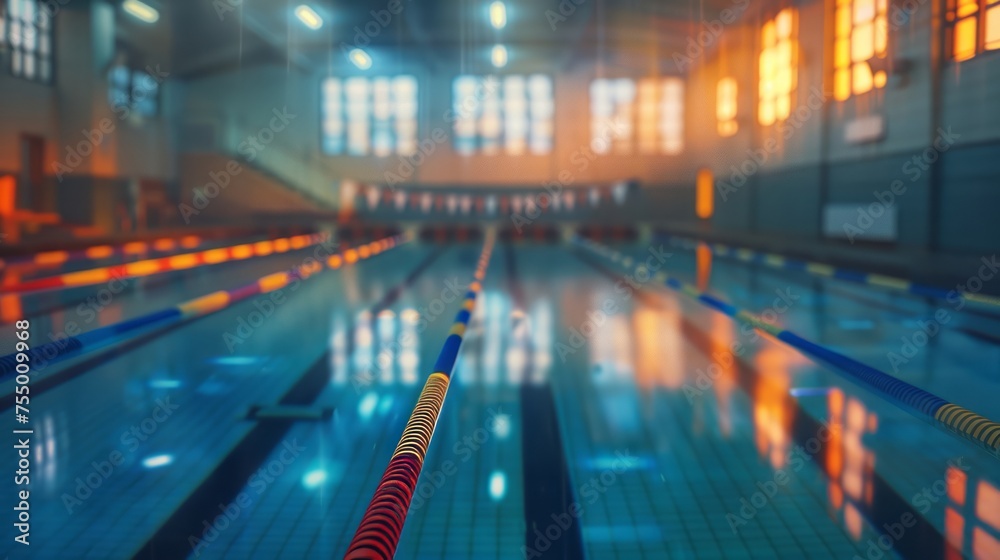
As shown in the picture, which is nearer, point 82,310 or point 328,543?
point 328,543

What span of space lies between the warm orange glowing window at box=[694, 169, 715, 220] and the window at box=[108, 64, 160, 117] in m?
13.6

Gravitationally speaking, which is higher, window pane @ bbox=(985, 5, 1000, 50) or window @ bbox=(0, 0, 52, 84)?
window @ bbox=(0, 0, 52, 84)

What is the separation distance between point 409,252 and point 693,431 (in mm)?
11983

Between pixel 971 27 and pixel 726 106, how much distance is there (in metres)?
9.86

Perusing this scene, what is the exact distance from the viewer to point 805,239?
42.8 ft

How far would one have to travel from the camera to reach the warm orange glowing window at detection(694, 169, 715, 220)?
21688 millimetres

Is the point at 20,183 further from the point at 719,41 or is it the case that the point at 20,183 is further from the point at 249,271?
the point at 719,41

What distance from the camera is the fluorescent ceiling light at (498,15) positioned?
1530 cm

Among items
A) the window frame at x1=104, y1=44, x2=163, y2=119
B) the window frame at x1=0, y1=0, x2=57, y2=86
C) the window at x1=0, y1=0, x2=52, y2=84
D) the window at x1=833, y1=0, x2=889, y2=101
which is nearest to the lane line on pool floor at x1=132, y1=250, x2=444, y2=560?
the window at x1=833, y1=0, x2=889, y2=101

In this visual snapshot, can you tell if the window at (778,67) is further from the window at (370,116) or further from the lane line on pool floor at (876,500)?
the lane line on pool floor at (876,500)

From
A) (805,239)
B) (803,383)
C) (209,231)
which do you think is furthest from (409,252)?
(803,383)

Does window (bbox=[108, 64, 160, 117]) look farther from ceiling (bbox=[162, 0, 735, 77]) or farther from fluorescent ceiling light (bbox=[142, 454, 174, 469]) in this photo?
fluorescent ceiling light (bbox=[142, 454, 174, 469])

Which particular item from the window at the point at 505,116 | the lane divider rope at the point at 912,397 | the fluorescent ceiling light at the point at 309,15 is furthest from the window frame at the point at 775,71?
the lane divider rope at the point at 912,397

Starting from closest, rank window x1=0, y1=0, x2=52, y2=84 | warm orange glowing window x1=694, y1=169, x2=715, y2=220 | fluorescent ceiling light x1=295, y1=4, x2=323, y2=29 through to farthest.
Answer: window x1=0, y1=0, x2=52, y2=84 → fluorescent ceiling light x1=295, y1=4, x2=323, y2=29 → warm orange glowing window x1=694, y1=169, x2=715, y2=220
